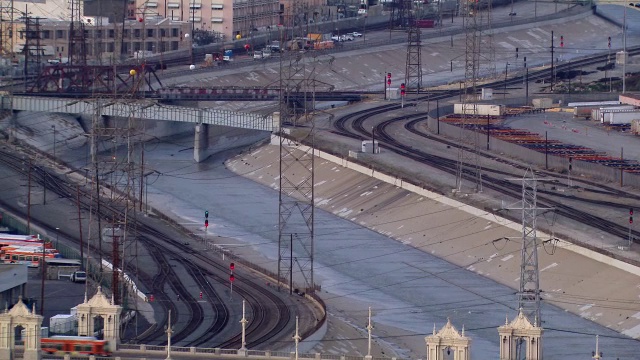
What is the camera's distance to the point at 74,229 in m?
94.3

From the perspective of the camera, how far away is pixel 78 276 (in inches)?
3223

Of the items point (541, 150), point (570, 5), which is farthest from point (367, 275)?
point (570, 5)

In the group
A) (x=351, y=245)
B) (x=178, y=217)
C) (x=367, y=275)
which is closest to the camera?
(x=367, y=275)

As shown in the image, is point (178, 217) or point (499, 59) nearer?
point (178, 217)

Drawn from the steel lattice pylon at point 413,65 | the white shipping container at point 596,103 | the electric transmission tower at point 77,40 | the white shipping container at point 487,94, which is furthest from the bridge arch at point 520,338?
the steel lattice pylon at point 413,65

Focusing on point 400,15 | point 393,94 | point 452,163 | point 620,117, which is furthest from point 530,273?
point 400,15

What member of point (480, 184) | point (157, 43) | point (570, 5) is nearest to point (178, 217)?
point (480, 184)

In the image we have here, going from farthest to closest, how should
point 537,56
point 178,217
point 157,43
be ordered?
point 537,56, point 157,43, point 178,217

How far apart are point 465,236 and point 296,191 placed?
52.3 ft

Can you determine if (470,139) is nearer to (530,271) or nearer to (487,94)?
(487,94)

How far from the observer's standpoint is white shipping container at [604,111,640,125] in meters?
121

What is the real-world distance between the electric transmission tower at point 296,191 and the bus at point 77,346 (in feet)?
63.3

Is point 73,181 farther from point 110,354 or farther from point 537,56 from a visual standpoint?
point 537,56

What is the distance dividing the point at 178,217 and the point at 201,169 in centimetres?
1720
